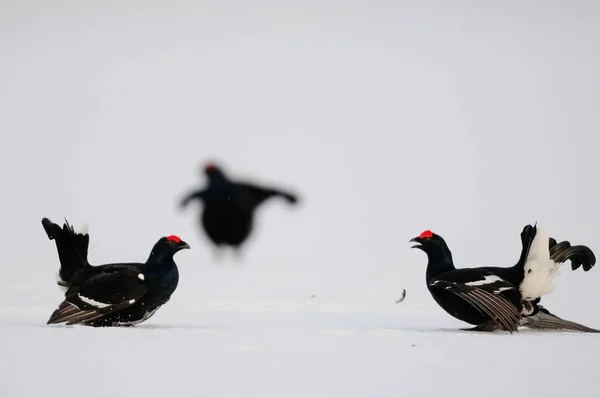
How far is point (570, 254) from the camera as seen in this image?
6.00 metres

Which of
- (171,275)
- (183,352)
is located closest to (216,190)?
(171,275)

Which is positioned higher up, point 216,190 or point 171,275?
point 216,190

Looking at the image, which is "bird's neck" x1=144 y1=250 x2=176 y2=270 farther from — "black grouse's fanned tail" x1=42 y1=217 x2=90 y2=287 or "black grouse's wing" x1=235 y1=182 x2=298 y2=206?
"black grouse's wing" x1=235 y1=182 x2=298 y2=206

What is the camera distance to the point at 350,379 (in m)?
4.52

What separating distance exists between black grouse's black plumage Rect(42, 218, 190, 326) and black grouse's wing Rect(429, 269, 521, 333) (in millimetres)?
1670

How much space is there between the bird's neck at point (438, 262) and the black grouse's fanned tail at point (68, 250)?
87.2 inches

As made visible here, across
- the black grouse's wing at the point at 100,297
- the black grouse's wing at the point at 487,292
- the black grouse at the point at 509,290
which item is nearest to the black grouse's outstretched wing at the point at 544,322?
the black grouse at the point at 509,290

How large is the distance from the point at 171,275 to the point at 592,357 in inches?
99.2

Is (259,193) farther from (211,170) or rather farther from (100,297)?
(100,297)

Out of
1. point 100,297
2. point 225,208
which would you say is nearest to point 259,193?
point 225,208

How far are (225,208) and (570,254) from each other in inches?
102

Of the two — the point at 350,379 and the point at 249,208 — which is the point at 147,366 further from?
the point at 249,208

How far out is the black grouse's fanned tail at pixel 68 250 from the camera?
6059 millimetres

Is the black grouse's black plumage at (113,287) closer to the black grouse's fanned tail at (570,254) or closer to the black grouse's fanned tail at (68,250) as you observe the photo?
the black grouse's fanned tail at (68,250)
